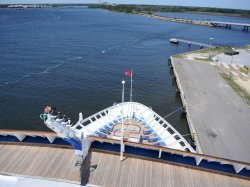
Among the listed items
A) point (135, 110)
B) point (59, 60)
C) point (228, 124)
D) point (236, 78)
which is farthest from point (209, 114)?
point (59, 60)

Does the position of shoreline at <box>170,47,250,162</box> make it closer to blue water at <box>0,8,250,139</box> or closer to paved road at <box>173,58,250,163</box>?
paved road at <box>173,58,250,163</box>

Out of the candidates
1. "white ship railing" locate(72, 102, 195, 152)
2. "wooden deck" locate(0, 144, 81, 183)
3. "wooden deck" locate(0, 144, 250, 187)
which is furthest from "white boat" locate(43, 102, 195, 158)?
"wooden deck" locate(0, 144, 81, 183)

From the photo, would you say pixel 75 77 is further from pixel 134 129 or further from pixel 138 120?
pixel 134 129

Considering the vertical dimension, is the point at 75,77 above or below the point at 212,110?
below

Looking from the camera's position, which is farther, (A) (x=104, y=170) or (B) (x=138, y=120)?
(B) (x=138, y=120)

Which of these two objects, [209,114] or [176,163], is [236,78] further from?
[176,163]

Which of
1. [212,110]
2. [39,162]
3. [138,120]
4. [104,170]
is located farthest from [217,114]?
[39,162]
